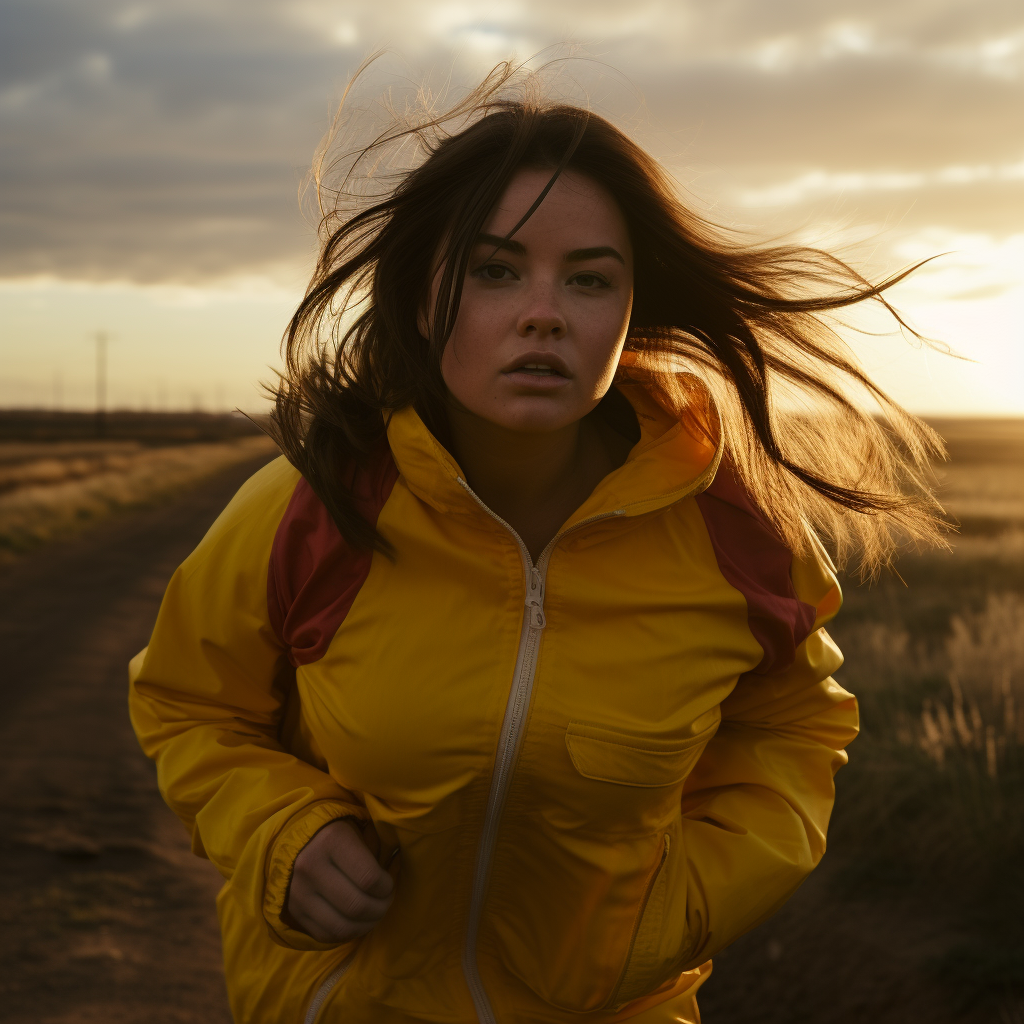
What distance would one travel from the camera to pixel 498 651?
5.29ft

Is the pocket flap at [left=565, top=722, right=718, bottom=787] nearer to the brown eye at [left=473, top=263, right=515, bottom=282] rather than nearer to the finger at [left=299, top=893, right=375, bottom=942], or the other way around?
the finger at [left=299, top=893, right=375, bottom=942]

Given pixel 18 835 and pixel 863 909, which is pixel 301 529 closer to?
pixel 863 909

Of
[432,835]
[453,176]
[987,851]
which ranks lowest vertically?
[987,851]

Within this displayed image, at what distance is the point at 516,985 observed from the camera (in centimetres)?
178

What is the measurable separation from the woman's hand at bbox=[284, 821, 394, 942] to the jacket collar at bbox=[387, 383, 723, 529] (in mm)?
593

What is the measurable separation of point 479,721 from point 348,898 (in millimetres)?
355

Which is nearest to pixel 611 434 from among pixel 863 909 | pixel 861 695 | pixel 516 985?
pixel 516 985

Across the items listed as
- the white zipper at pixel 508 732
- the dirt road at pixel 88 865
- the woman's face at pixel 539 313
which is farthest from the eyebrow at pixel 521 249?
the dirt road at pixel 88 865

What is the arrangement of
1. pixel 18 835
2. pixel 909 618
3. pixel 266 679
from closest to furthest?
1. pixel 266 679
2. pixel 18 835
3. pixel 909 618

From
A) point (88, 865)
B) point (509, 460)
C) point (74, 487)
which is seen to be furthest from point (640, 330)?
point (74, 487)

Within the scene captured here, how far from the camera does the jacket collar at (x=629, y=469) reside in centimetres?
165

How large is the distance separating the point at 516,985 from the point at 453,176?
4.99ft

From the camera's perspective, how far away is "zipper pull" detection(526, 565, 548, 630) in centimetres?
164

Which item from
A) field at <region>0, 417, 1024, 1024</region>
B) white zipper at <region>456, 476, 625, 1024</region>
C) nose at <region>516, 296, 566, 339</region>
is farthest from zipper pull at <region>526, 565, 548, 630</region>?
field at <region>0, 417, 1024, 1024</region>
